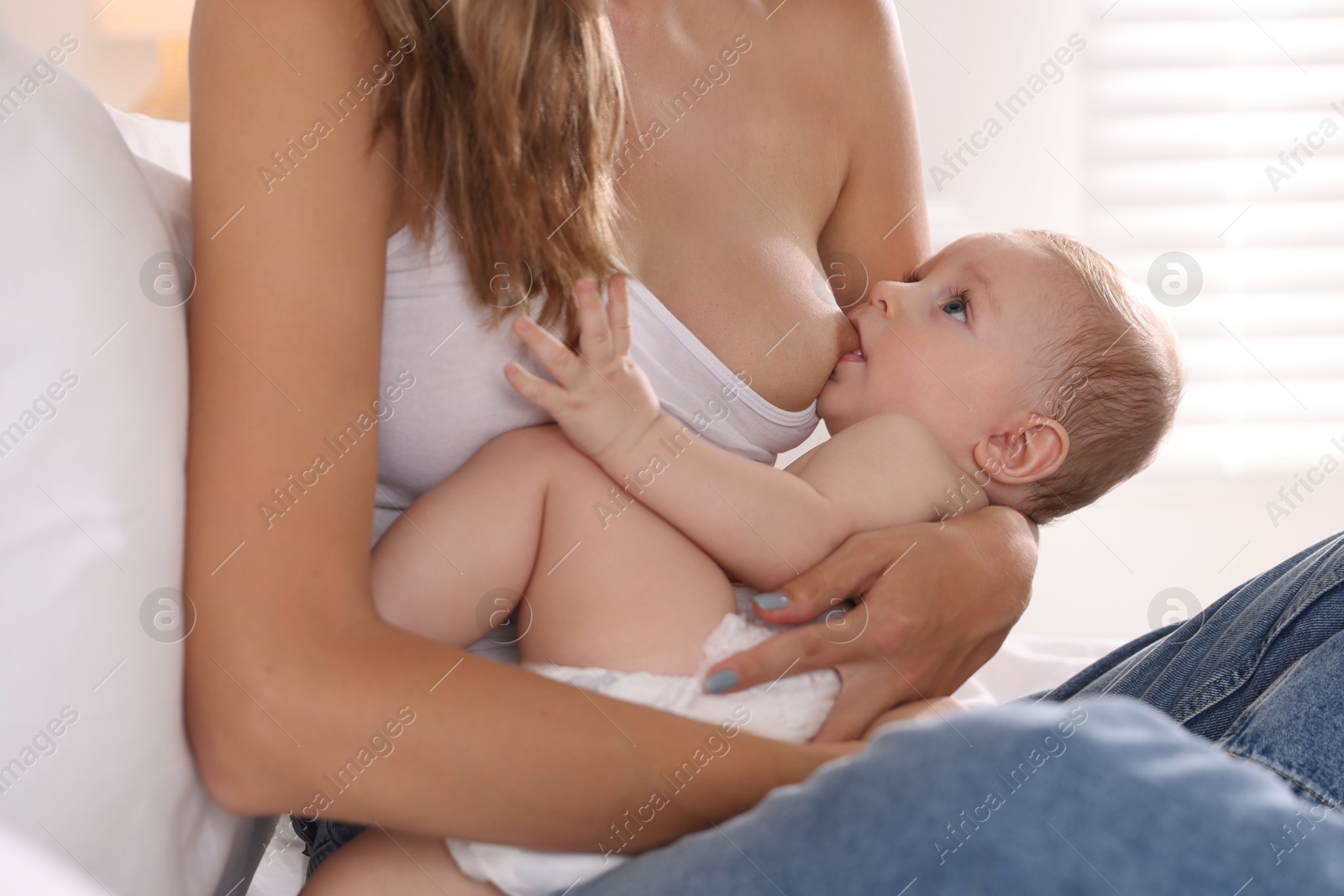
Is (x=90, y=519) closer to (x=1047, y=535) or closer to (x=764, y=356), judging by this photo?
(x=764, y=356)

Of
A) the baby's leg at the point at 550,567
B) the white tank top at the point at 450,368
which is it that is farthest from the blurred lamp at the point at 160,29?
the baby's leg at the point at 550,567

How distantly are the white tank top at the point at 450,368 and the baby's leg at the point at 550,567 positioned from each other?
37mm

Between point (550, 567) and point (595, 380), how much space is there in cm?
15

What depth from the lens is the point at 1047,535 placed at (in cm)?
258

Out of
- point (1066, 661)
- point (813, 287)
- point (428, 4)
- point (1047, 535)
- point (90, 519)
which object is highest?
point (428, 4)

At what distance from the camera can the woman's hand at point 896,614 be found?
85 centimetres

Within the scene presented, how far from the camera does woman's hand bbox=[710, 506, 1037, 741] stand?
846 mm

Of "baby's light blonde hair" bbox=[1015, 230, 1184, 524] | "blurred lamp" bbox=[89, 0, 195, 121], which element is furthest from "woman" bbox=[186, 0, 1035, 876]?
"blurred lamp" bbox=[89, 0, 195, 121]

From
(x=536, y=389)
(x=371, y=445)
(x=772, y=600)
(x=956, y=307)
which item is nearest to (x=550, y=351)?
(x=536, y=389)

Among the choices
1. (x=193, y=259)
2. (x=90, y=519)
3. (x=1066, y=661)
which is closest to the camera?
(x=90, y=519)

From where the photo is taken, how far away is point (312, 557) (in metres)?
0.68

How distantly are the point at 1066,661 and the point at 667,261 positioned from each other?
0.81 metres

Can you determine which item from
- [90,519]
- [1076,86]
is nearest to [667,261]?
[90,519]

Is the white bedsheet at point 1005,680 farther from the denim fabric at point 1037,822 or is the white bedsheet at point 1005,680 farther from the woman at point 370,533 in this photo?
the denim fabric at point 1037,822
